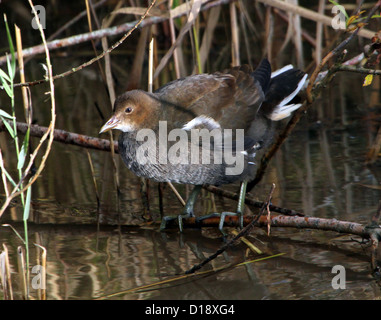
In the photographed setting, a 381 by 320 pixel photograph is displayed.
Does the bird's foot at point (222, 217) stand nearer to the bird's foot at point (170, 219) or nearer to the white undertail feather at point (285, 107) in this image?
the bird's foot at point (170, 219)

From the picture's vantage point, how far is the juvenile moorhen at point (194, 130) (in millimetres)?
3273

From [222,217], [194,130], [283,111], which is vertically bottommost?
[222,217]

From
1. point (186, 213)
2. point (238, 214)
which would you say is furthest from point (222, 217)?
point (186, 213)

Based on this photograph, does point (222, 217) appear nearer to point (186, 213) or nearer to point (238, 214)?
point (238, 214)

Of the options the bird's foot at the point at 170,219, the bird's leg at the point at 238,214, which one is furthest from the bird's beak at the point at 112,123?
the bird's leg at the point at 238,214

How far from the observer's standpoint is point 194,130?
3293 mm

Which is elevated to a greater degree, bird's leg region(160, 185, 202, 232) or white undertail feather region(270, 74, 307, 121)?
white undertail feather region(270, 74, 307, 121)

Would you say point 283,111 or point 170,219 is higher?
point 283,111

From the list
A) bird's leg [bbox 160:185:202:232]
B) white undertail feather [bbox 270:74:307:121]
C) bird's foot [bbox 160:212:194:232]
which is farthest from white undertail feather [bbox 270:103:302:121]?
bird's foot [bbox 160:212:194:232]

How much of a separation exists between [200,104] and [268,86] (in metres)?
0.60

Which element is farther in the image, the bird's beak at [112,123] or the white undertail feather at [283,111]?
the white undertail feather at [283,111]

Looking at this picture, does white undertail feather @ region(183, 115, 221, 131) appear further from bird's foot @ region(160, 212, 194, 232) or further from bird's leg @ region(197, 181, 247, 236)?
bird's foot @ region(160, 212, 194, 232)

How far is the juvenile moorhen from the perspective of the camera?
A: 3.27 meters

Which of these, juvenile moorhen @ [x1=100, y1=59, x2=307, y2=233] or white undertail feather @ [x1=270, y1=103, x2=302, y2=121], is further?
white undertail feather @ [x1=270, y1=103, x2=302, y2=121]
